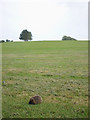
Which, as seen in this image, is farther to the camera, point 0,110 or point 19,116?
point 0,110

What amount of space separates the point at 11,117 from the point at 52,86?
407 cm

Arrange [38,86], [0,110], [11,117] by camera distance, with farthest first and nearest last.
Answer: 1. [38,86]
2. [0,110]
3. [11,117]

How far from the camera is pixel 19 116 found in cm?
612

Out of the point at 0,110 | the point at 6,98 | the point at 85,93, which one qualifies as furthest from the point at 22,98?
the point at 85,93

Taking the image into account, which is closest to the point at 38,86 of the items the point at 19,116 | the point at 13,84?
the point at 13,84

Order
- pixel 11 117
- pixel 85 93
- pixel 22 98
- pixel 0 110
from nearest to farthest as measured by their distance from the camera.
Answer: pixel 11 117, pixel 0 110, pixel 22 98, pixel 85 93

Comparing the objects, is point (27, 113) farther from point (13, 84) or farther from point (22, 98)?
point (13, 84)

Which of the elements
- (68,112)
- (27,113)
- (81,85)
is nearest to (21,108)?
(27,113)

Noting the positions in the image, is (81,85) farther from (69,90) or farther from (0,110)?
(0,110)

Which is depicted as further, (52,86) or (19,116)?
(52,86)

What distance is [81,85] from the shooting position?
10156mm

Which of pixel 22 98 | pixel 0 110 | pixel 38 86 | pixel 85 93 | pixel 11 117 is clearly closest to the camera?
pixel 11 117

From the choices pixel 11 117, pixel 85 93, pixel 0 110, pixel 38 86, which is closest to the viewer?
pixel 11 117

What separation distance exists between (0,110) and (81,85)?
198 inches
